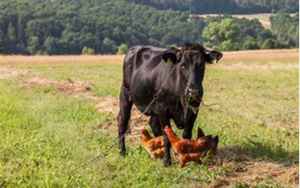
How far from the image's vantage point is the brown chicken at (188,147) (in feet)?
36.5

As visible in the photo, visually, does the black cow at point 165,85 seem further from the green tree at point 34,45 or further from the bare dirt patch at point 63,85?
the green tree at point 34,45

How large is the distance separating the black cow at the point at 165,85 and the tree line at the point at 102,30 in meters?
62.3

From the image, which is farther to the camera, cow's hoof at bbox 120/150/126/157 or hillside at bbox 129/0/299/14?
hillside at bbox 129/0/299/14

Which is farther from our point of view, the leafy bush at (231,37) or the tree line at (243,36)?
the leafy bush at (231,37)

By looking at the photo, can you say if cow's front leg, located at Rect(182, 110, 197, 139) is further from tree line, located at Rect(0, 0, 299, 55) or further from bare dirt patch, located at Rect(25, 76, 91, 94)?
tree line, located at Rect(0, 0, 299, 55)

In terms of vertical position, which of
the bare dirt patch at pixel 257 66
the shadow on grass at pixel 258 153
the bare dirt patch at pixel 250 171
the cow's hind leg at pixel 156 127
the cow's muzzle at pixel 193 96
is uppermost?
the cow's muzzle at pixel 193 96

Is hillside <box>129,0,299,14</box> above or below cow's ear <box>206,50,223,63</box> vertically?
below

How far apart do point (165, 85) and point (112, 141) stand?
2675 millimetres

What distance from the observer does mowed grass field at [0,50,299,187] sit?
1045 cm

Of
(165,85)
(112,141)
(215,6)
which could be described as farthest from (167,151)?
(215,6)

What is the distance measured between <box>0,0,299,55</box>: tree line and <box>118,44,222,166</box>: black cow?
204 ft

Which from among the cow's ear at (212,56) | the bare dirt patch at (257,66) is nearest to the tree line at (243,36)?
the bare dirt patch at (257,66)

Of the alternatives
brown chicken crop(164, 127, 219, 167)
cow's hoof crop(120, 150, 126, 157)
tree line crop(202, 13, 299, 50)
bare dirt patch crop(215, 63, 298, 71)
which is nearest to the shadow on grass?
brown chicken crop(164, 127, 219, 167)

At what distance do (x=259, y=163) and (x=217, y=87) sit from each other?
59.8ft
